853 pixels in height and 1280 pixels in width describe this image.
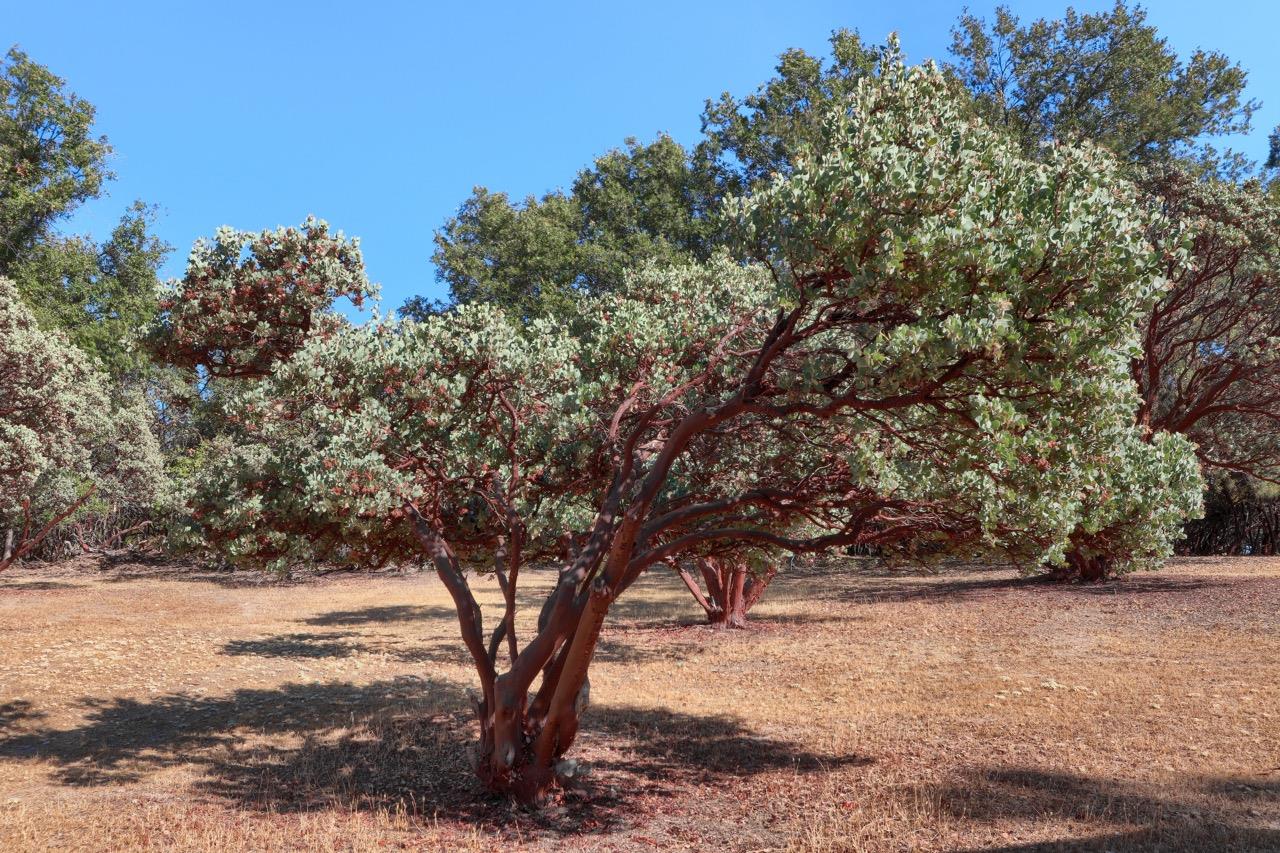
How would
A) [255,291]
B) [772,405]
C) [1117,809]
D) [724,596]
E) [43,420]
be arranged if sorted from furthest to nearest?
[43,420], [724,596], [255,291], [1117,809], [772,405]

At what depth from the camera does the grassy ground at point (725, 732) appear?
8828 mm

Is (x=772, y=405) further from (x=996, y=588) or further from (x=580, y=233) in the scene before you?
(x=580, y=233)

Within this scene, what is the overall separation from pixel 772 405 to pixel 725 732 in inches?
261

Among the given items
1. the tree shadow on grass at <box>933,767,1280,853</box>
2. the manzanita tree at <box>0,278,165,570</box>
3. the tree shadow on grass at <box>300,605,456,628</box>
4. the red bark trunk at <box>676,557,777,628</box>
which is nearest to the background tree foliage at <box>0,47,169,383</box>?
the manzanita tree at <box>0,278,165,570</box>

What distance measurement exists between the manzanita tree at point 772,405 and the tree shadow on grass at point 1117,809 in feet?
8.09

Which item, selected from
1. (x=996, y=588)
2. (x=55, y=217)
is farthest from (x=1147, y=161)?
(x=55, y=217)

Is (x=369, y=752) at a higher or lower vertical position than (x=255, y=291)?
lower

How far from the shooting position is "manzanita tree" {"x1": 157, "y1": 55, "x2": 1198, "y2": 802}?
6262mm

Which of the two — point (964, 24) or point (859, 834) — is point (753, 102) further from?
point (859, 834)

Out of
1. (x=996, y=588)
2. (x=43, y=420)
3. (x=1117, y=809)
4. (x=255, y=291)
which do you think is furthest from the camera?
(x=996, y=588)

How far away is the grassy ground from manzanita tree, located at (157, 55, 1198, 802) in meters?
1.90

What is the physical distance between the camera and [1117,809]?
8.86 metres

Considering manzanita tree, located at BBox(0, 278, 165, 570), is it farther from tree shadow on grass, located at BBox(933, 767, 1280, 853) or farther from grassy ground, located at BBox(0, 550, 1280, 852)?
tree shadow on grass, located at BBox(933, 767, 1280, 853)

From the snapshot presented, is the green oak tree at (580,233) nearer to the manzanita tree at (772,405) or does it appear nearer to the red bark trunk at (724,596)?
the red bark trunk at (724,596)
